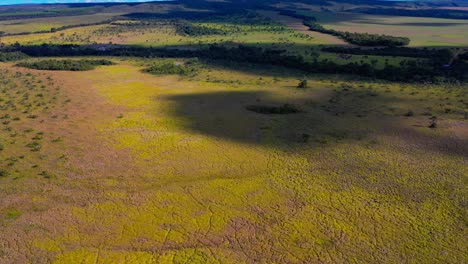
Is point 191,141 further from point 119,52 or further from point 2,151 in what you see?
point 119,52

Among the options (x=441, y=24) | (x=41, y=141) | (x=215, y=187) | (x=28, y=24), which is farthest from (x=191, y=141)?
(x=28, y=24)

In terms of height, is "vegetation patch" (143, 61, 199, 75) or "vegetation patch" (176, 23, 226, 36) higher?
"vegetation patch" (176, 23, 226, 36)

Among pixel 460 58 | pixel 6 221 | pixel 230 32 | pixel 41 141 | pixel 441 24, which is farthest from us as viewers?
pixel 441 24

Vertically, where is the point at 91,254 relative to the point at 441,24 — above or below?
below

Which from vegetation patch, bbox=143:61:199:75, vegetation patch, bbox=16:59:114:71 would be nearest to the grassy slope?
vegetation patch, bbox=143:61:199:75

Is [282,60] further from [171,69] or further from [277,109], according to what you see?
[277,109]

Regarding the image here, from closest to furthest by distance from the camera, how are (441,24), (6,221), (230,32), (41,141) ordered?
(6,221), (41,141), (230,32), (441,24)

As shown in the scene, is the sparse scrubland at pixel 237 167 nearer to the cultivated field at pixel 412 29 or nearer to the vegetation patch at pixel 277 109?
the vegetation patch at pixel 277 109

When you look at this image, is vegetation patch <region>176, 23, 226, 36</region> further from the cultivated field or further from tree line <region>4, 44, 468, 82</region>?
the cultivated field

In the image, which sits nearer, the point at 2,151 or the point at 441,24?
the point at 2,151
